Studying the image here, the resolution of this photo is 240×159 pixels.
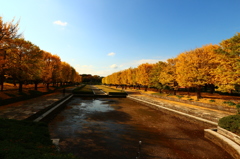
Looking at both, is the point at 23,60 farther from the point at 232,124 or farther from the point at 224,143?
the point at 232,124

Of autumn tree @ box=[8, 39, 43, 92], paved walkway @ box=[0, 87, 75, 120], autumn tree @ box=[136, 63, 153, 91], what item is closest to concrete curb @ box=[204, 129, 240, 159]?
paved walkway @ box=[0, 87, 75, 120]

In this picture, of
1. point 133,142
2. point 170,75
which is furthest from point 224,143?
point 170,75

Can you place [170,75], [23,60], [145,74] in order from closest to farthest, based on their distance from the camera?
1. [23,60]
2. [170,75]
3. [145,74]

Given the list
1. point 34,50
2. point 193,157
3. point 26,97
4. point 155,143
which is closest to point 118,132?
point 155,143

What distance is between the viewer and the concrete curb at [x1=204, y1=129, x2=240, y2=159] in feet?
22.2

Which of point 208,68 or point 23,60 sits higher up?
point 23,60

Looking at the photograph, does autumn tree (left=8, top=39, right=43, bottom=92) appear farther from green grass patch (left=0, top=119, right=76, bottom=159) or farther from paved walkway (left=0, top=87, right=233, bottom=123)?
green grass patch (left=0, top=119, right=76, bottom=159)

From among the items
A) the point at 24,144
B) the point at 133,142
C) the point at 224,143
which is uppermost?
the point at 24,144

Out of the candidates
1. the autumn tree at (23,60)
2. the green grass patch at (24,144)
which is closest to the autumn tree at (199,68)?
the green grass patch at (24,144)

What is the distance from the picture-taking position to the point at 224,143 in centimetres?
781

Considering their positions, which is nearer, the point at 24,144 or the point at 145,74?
the point at 24,144

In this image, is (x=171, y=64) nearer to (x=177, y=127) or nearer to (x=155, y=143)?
(x=177, y=127)

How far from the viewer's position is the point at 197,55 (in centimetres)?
2381

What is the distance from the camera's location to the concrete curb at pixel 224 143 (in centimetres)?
677
